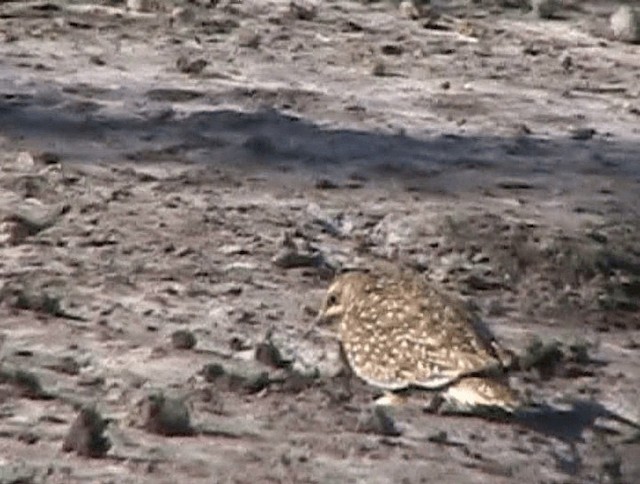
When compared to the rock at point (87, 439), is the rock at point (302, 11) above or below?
below

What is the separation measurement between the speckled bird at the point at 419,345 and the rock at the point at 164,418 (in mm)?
616

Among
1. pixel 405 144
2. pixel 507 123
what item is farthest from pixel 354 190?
pixel 507 123

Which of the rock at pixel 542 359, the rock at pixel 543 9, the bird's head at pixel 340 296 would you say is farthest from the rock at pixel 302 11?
the rock at pixel 542 359

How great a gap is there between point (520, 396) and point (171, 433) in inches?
41.4

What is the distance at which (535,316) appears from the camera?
9.53 meters

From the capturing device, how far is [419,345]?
8102 millimetres

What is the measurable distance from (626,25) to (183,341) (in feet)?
21.1

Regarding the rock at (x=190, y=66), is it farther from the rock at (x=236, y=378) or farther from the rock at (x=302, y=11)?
the rock at (x=236, y=378)

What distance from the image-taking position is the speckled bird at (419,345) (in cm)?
795

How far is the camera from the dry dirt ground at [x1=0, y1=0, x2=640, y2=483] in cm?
796

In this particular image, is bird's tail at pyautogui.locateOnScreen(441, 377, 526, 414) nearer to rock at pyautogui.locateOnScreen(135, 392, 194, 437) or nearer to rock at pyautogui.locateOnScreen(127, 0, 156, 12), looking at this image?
rock at pyautogui.locateOnScreen(135, 392, 194, 437)

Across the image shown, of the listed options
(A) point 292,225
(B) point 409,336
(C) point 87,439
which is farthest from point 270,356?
(A) point 292,225

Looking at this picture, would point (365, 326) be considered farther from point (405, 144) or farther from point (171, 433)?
point (405, 144)

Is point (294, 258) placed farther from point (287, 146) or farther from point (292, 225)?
point (287, 146)
